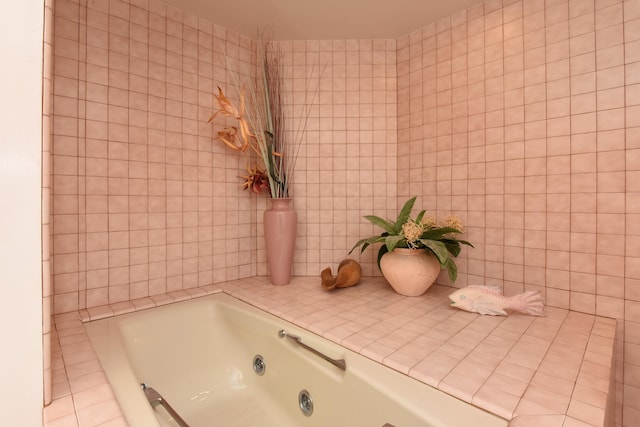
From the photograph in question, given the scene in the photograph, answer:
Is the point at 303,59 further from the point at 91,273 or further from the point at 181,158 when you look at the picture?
Answer: the point at 91,273

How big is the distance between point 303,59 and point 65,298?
1652 millimetres

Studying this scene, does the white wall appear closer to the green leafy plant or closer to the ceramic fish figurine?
the green leafy plant

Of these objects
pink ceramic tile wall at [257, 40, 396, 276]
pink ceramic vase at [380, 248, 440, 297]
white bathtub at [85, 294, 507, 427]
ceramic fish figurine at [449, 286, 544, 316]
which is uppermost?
pink ceramic tile wall at [257, 40, 396, 276]

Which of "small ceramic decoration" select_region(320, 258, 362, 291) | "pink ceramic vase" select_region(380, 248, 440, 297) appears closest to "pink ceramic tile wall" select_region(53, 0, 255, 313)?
"small ceramic decoration" select_region(320, 258, 362, 291)

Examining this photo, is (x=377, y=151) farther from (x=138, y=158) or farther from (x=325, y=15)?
(x=138, y=158)

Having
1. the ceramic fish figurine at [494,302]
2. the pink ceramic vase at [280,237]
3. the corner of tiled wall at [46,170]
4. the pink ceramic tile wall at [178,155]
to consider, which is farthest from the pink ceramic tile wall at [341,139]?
the corner of tiled wall at [46,170]

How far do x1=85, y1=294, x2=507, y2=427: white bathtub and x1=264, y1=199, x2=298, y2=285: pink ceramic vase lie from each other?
0.93 feet

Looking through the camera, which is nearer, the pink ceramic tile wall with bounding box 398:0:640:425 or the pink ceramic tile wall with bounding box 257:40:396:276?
the pink ceramic tile wall with bounding box 398:0:640:425

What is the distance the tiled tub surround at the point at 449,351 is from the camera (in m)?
0.64

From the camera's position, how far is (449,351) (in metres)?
0.87

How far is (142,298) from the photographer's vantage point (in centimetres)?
138

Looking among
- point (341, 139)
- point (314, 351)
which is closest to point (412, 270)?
point (314, 351)

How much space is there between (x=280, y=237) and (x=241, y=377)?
656mm

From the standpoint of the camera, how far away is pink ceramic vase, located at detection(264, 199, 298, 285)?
1.54 meters
